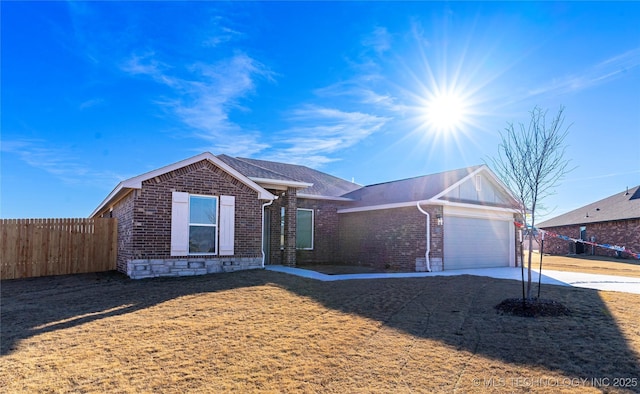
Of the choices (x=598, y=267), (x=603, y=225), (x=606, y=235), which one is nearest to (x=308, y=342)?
(x=598, y=267)

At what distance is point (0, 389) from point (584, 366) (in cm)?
603

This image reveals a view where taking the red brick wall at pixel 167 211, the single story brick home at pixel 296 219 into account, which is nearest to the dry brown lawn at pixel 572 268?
the single story brick home at pixel 296 219

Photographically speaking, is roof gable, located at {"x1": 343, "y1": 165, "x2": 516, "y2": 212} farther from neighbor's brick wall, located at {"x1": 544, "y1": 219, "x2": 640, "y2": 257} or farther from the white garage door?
neighbor's brick wall, located at {"x1": 544, "y1": 219, "x2": 640, "y2": 257}

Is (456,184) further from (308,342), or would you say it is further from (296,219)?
(308,342)

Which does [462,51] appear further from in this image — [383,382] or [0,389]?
[0,389]

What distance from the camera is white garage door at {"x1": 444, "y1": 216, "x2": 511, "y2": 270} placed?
47.4ft

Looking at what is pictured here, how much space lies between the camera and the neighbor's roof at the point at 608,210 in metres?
26.4

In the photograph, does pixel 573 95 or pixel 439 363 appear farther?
pixel 573 95

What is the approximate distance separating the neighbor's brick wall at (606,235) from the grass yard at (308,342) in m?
21.9

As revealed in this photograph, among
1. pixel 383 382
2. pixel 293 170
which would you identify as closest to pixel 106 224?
pixel 293 170

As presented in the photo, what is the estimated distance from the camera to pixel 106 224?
12.4m

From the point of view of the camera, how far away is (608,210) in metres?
29.1

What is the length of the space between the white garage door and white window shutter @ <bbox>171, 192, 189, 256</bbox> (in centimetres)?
905

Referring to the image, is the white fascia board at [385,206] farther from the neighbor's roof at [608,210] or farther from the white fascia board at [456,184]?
the neighbor's roof at [608,210]
